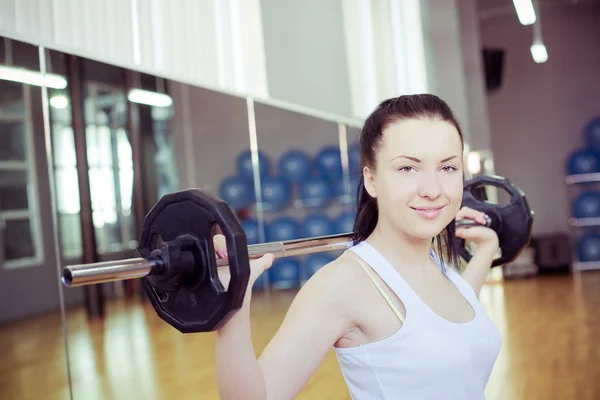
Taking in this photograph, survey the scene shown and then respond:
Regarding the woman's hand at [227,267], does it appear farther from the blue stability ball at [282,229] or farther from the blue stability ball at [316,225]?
the blue stability ball at [316,225]

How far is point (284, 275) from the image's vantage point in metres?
7.21

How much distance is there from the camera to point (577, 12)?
926 centimetres

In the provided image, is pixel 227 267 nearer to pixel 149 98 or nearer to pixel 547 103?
pixel 149 98

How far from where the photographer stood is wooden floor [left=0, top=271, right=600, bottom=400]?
2.72m

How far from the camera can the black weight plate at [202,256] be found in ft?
2.96

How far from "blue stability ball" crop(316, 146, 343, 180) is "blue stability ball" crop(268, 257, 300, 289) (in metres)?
1.12

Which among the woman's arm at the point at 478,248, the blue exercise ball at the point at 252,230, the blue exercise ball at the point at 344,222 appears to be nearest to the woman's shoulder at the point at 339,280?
→ the woman's arm at the point at 478,248

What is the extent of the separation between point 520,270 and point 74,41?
7569 millimetres

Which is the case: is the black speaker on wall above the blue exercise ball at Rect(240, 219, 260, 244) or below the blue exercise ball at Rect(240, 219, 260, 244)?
above

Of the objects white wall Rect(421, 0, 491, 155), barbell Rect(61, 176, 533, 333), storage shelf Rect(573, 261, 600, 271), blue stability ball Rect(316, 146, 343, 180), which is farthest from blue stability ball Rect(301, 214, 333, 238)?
barbell Rect(61, 176, 533, 333)

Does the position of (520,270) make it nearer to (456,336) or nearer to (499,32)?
(499,32)

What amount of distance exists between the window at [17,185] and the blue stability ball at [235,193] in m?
4.10

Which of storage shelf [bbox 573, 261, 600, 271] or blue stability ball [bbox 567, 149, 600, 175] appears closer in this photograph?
blue stability ball [bbox 567, 149, 600, 175]

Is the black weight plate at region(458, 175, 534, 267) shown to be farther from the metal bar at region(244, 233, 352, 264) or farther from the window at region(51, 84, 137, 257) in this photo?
the window at region(51, 84, 137, 257)
